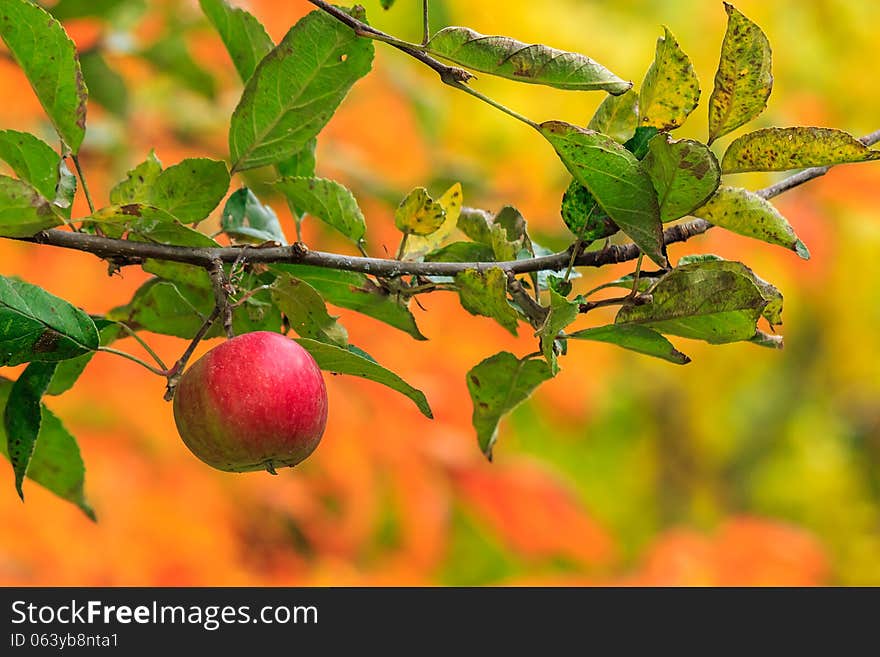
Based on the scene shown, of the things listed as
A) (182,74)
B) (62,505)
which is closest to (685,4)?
(182,74)

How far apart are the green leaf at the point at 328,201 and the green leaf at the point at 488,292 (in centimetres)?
12

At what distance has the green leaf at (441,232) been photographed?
72 centimetres

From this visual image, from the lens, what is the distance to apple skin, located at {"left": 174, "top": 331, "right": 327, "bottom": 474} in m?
0.59

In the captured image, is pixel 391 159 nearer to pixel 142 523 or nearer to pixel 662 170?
pixel 142 523

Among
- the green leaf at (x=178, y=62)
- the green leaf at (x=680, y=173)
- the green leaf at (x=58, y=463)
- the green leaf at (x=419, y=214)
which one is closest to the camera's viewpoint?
the green leaf at (x=680, y=173)

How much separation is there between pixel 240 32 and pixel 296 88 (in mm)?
119

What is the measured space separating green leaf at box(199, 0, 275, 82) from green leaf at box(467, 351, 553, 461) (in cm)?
28

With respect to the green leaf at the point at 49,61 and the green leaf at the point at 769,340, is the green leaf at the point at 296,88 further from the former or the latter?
the green leaf at the point at 769,340

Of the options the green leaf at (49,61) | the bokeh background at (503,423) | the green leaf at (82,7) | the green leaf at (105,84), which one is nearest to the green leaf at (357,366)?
the green leaf at (49,61)

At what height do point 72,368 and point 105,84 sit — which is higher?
point 105,84

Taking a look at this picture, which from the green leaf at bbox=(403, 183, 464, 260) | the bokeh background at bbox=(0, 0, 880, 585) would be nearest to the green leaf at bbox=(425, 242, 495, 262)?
the green leaf at bbox=(403, 183, 464, 260)

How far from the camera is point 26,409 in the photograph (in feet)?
2.20

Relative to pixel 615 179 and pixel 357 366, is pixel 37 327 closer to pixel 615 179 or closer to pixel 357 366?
pixel 357 366

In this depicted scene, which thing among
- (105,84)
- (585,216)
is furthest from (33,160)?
(105,84)
